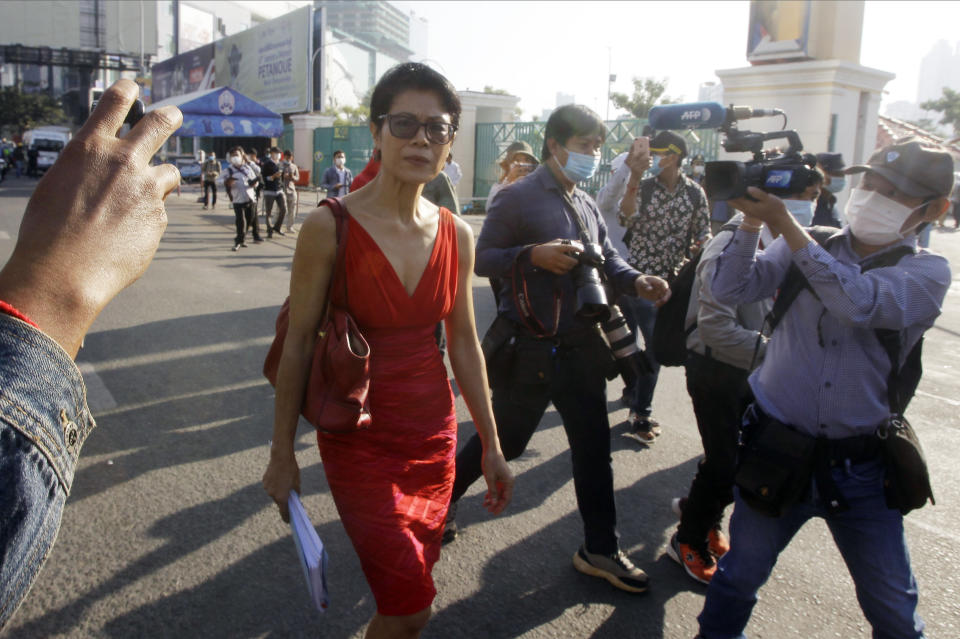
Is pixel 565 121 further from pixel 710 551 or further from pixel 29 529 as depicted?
pixel 29 529

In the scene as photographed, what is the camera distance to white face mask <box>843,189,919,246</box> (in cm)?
213

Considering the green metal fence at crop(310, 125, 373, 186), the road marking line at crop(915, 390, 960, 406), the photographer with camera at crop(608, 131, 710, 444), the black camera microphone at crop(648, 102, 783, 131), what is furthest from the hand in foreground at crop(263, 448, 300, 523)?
the green metal fence at crop(310, 125, 373, 186)

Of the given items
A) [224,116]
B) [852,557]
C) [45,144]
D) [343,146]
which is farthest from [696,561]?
[45,144]

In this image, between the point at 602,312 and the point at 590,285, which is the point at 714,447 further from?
the point at 590,285

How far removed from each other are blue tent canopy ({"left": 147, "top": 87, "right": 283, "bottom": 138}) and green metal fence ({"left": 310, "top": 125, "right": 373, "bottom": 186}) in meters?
2.15

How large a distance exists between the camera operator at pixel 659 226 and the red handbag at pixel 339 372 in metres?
3.08

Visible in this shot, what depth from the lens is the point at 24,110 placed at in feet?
192

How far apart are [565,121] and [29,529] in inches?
114

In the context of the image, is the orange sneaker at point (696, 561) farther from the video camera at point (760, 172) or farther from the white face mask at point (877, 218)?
the video camera at point (760, 172)

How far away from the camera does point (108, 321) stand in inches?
277

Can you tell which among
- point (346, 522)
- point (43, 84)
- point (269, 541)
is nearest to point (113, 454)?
point (269, 541)

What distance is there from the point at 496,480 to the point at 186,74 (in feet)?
159

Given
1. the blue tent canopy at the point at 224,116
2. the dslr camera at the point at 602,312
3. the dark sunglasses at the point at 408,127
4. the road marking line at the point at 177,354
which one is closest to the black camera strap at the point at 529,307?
the dslr camera at the point at 602,312

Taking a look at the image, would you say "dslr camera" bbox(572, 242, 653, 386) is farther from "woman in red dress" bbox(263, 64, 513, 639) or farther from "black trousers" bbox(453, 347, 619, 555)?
"woman in red dress" bbox(263, 64, 513, 639)
